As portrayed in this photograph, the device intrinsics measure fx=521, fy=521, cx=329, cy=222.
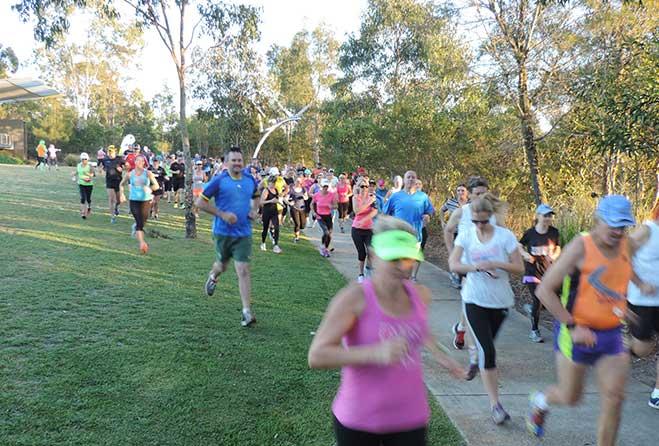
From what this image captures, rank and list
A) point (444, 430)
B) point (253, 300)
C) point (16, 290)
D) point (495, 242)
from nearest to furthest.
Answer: point (444, 430)
point (495, 242)
point (16, 290)
point (253, 300)

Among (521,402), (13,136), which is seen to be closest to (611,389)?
(521,402)

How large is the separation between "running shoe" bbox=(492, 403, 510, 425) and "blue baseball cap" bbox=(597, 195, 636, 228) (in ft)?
5.66

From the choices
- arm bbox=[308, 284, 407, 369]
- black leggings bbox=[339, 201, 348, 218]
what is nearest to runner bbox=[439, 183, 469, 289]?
arm bbox=[308, 284, 407, 369]

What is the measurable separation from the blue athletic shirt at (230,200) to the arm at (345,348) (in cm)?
406

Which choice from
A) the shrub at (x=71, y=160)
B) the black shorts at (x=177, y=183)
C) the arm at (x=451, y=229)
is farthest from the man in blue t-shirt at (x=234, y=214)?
the shrub at (x=71, y=160)

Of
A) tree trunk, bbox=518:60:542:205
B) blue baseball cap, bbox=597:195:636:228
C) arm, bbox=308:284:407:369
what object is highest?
tree trunk, bbox=518:60:542:205

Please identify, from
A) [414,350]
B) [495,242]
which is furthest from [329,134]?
[414,350]

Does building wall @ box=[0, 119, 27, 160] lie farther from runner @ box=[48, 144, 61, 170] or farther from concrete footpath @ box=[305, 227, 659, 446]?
concrete footpath @ box=[305, 227, 659, 446]

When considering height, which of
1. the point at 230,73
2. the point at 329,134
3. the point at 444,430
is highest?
the point at 230,73

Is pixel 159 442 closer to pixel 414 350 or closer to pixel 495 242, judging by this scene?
pixel 414 350

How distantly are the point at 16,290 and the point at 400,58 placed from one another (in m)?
24.3

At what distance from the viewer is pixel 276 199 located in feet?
37.4

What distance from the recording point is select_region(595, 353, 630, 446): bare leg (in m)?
3.19

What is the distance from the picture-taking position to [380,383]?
2.23m
